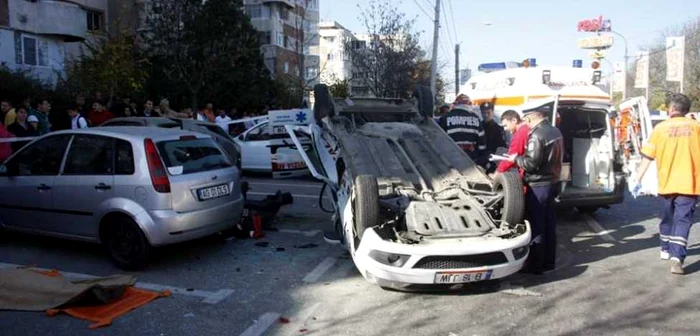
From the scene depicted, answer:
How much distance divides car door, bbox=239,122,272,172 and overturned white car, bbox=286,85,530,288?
247 inches

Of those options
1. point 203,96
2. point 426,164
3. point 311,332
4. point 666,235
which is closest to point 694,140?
point 666,235

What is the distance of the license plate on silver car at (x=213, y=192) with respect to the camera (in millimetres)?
6445

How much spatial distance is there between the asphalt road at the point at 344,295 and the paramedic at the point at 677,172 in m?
0.39

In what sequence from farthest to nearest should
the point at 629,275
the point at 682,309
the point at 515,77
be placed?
the point at 515,77 < the point at 629,275 < the point at 682,309

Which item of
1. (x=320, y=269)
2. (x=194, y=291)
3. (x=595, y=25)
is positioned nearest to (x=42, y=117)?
(x=194, y=291)

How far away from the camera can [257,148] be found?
1423 cm

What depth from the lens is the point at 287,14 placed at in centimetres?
5150

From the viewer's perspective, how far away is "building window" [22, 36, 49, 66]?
84.6 feet

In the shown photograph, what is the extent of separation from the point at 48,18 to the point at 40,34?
0.83m

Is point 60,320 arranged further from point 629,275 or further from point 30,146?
point 629,275

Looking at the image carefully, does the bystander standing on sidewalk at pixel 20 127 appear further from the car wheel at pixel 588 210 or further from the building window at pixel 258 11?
the building window at pixel 258 11

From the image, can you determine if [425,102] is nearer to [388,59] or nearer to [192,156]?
[192,156]

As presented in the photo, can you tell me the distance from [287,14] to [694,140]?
4823cm

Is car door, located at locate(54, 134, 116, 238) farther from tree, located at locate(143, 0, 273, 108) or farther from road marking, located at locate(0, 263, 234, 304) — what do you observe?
tree, located at locate(143, 0, 273, 108)
